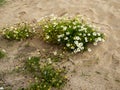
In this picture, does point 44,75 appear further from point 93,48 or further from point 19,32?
point 19,32

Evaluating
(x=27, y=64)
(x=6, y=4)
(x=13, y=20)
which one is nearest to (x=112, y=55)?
(x=27, y=64)

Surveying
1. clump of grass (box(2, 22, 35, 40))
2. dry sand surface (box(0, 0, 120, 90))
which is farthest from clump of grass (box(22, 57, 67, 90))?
clump of grass (box(2, 22, 35, 40))

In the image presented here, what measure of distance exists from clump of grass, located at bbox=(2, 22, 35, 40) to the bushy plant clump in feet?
1.02

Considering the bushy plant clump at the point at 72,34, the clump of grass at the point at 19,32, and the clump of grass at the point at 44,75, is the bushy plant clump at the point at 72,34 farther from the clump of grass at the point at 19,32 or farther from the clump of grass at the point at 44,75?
the clump of grass at the point at 44,75

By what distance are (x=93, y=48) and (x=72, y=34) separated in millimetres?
471

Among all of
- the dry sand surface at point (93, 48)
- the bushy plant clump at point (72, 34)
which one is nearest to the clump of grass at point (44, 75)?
the dry sand surface at point (93, 48)

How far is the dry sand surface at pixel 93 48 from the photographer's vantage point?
506cm

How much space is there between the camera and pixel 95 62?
538 cm

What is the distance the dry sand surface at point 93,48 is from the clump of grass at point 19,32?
5.2 inches

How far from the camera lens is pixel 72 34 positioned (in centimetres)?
564

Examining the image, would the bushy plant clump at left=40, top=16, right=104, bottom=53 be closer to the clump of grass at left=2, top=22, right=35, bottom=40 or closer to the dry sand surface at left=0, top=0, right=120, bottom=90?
the dry sand surface at left=0, top=0, right=120, bottom=90

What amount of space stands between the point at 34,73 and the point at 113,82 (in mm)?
1332

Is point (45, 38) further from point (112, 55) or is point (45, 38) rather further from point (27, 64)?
point (112, 55)

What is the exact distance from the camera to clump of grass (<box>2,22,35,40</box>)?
19.5 feet
